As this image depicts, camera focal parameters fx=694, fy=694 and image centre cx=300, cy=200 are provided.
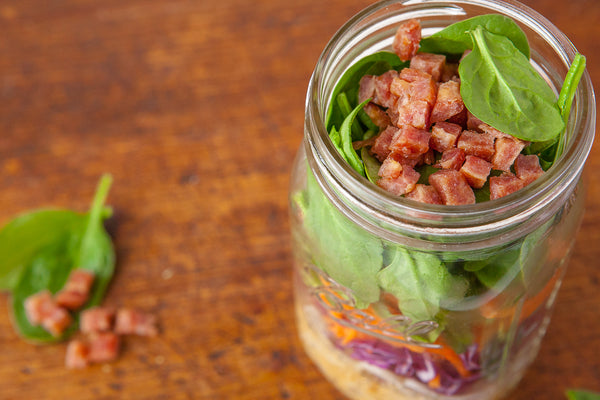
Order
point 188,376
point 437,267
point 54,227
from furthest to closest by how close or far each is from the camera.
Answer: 1. point 54,227
2. point 188,376
3. point 437,267

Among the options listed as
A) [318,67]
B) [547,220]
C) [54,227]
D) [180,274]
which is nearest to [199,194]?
[180,274]

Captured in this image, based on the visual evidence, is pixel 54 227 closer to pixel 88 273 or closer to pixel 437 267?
pixel 88 273

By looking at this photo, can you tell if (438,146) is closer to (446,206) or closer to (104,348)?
(446,206)

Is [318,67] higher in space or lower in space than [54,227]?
higher

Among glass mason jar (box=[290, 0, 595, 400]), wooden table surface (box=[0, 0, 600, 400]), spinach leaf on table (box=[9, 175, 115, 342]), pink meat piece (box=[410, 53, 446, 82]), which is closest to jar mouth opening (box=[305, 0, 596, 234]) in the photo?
glass mason jar (box=[290, 0, 595, 400])

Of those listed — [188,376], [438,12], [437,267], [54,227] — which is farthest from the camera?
[54,227]

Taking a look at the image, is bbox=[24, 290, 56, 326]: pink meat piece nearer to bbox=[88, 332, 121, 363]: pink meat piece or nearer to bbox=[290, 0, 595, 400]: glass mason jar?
bbox=[88, 332, 121, 363]: pink meat piece
